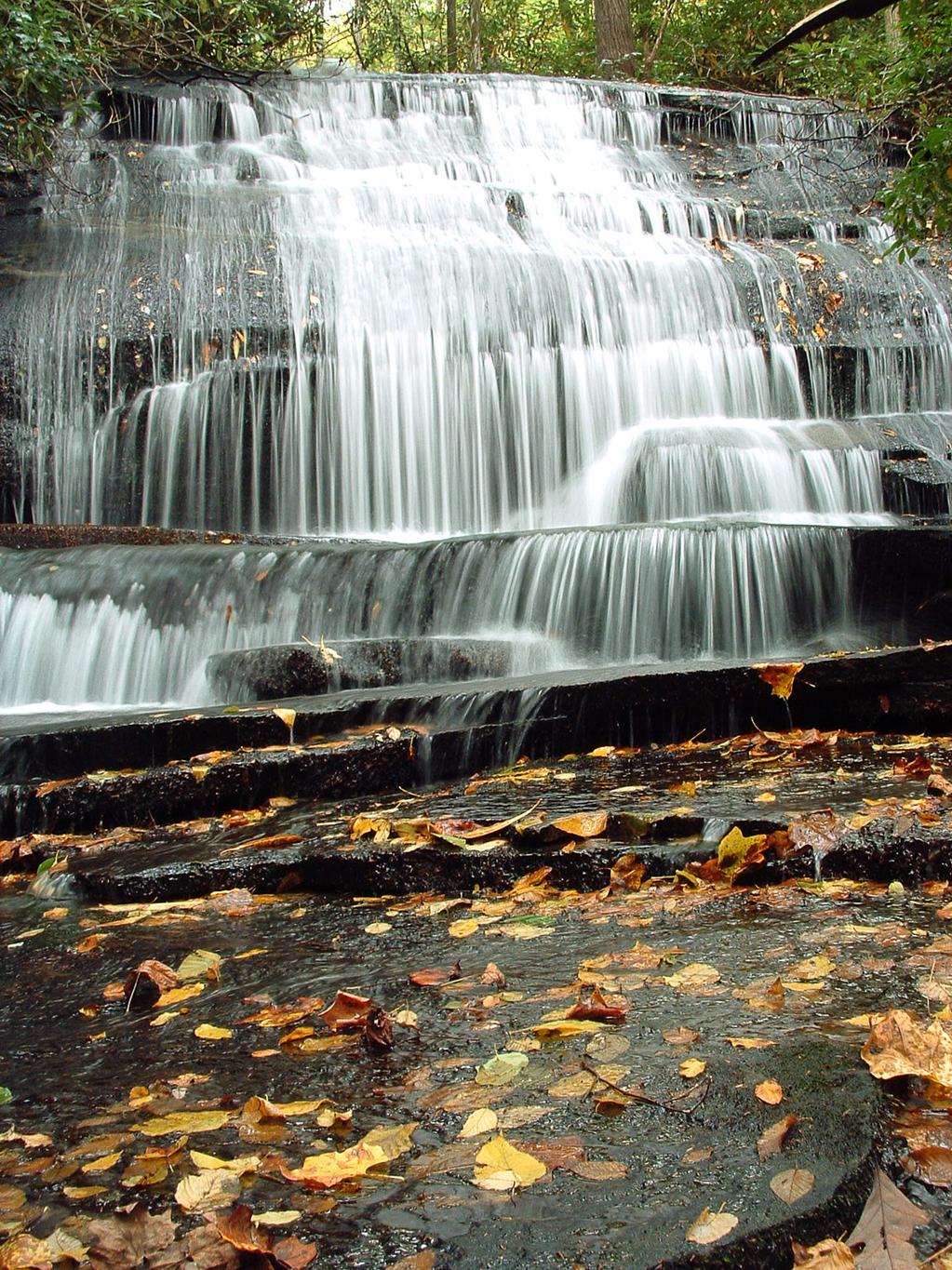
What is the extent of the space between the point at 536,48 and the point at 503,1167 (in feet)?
79.0

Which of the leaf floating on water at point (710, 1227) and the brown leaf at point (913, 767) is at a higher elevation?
the brown leaf at point (913, 767)

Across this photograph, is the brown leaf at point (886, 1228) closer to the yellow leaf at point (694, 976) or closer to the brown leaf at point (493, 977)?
the yellow leaf at point (694, 976)

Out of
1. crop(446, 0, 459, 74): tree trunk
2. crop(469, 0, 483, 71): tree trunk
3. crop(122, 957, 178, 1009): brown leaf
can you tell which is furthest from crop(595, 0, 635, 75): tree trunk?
crop(122, 957, 178, 1009): brown leaf

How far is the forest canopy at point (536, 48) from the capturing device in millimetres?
8312

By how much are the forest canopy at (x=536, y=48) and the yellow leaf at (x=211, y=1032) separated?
5454 millimetres

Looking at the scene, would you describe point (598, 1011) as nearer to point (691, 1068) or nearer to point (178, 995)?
point (691, 1068)

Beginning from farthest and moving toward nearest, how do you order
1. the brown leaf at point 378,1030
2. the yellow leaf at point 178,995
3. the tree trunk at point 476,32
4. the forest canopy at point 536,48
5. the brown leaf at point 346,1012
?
1. the tree trunk at point 476,32
2. the forest canopy at point 536,48
3. the yellow leaf at point 178,995
4. the brown leaf at point 346,1012
5. the brown leaf at point 378,1030

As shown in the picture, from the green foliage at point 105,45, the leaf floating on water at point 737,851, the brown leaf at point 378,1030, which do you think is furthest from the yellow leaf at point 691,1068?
the green foliage at point 105,45

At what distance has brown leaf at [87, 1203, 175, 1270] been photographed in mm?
1467

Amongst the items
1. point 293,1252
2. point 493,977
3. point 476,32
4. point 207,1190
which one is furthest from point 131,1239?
point 476,32

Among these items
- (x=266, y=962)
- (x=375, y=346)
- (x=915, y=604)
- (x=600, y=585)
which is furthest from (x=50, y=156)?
(x=266, y=962)

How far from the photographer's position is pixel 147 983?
8.71 feet

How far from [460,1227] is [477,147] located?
15.2 m

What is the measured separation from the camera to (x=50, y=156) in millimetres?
11586
